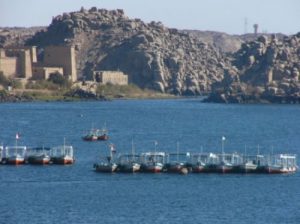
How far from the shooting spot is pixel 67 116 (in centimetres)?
15388

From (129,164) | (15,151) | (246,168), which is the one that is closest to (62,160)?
(129,164)

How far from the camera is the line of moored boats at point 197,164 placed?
9012 centimetres

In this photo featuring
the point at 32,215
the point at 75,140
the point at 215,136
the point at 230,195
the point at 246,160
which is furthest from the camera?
the point at 215,136

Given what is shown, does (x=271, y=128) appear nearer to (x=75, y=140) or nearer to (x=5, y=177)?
(x=75, y=140)

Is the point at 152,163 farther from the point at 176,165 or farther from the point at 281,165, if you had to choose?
the point at 281,165

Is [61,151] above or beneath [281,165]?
above

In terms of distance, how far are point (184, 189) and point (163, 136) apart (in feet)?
137

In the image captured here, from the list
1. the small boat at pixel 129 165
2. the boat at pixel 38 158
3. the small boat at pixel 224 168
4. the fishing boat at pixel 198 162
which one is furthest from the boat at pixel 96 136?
the small boat at pixel 224 168

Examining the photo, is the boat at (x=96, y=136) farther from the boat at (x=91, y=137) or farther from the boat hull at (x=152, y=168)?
the boat hull at (x=152, y=168)

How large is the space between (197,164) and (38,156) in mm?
10044

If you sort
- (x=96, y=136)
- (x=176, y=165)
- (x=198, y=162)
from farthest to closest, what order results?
(x=96, y=136) < (x=198, y=162) < (x=176, y=165)

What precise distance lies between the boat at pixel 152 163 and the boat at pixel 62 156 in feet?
15.0

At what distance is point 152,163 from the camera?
90750 mm

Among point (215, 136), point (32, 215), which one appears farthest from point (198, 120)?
point (32, 215)
